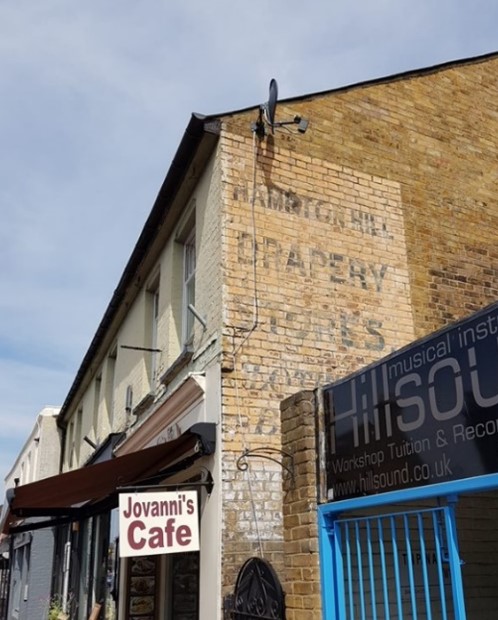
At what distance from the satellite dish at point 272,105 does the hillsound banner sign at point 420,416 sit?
3740 millimetres

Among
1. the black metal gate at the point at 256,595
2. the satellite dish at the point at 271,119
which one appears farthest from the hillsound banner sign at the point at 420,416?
the satellite dish at the point at 271,119

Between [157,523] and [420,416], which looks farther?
[157,523]

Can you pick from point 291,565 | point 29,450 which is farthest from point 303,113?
point 29,450

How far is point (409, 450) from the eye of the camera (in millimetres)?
3996

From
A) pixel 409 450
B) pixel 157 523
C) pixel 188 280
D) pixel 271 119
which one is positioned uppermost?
pixel 271 119

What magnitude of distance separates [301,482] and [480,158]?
5.95m

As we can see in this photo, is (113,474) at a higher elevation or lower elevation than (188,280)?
lower

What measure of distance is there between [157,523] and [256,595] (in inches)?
40.4

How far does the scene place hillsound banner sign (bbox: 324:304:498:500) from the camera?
353cm

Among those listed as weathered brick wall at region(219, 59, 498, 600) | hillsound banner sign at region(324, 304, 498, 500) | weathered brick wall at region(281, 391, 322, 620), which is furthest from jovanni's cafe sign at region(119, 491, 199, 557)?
hillsound banner sign at region(324, 304, 498, 500)

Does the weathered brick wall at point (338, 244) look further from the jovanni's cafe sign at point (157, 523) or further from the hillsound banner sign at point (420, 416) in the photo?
the hillsound banner sign at point (420, 416)

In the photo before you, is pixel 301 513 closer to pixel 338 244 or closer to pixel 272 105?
pixel 338 244

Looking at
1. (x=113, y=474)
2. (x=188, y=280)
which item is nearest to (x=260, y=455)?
(x=113, y=474)

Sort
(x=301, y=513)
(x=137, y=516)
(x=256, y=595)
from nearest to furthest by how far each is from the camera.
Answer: (x=301, y=513) → (x=256, y=595) → (x=137, y=516)
